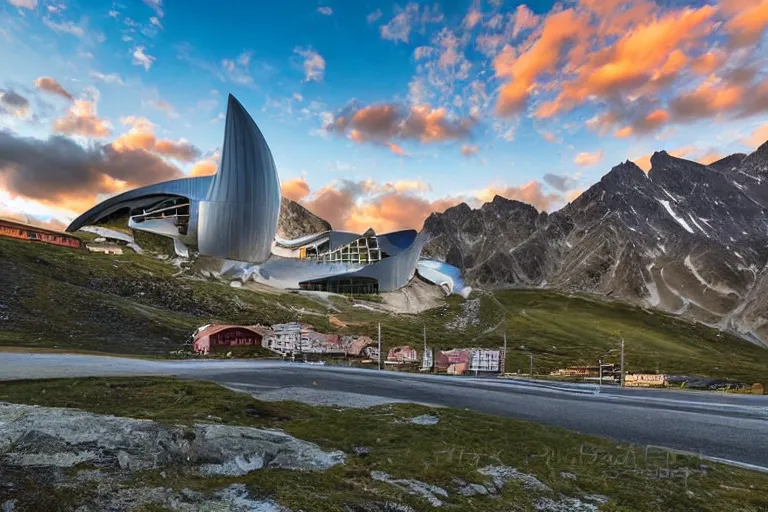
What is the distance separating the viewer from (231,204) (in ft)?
339

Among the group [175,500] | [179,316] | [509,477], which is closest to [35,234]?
[179,316]

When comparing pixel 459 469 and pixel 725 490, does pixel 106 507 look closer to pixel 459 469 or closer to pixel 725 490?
pixel 459 469

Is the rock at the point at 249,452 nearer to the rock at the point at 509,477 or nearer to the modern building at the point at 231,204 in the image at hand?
the rock at the point at 509,477

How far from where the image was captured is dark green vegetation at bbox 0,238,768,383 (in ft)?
139

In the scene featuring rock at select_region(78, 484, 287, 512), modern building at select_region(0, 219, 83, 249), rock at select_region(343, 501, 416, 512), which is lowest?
rock at select_region(343, 501, 416, 512)

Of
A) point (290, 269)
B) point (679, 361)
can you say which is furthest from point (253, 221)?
point (679, 361)

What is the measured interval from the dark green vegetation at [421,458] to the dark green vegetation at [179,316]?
29999mm

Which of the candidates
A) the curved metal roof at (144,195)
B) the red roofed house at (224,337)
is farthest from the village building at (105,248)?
the red roofed house at (224,337)

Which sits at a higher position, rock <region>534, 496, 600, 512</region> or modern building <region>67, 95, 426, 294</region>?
modern building <region>67, 95, 426, 294</region>

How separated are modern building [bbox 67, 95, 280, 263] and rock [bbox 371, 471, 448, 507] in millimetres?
98890

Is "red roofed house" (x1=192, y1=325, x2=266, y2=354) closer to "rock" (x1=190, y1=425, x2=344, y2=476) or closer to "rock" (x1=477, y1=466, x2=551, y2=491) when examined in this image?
"rock" (x1=190, y1=425, x2=344, y2=476)

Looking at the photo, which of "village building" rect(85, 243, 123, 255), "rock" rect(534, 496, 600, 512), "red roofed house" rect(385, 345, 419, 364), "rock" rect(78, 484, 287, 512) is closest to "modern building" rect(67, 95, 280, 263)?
"village building" rect(85, 243, 123, 255)

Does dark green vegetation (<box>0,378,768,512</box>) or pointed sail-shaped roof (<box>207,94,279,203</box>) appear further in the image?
pointed sail-shaped roof (<box>207,94,279,203</box>)

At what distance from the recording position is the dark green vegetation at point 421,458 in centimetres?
689
